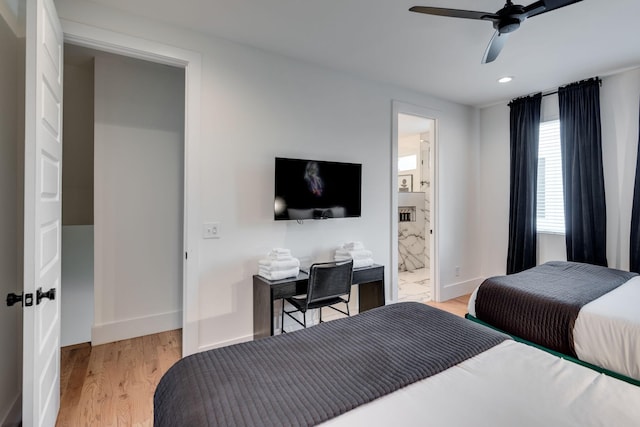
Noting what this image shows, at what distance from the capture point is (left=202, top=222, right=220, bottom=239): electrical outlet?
2555 millimetres

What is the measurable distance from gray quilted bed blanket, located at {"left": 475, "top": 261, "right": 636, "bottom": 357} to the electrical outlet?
7.19 feet

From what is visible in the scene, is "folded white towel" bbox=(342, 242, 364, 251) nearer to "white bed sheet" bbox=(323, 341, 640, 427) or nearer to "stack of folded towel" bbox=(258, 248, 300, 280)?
"stack of folded towel" bbox=(258, 248, 300, 280)

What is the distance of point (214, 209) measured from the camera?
8.52ft

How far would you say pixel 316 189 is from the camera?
9.73 feet

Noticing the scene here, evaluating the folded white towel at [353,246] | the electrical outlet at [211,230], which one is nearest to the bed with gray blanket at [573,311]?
the folded white towel at [353,246]

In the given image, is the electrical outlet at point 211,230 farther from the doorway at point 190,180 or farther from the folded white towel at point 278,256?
the folded white towel at point 278,256

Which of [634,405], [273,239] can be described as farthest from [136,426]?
→ [634,405]

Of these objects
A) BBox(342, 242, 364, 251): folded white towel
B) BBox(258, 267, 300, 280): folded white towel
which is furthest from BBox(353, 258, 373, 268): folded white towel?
BBox(258, 267, 300, 280): folded white towel

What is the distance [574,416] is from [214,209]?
238cm

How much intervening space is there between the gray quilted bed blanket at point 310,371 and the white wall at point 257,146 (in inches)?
52.7

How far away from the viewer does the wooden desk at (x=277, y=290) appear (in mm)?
2494

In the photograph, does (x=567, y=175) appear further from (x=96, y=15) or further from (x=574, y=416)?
(x=96, y=15)

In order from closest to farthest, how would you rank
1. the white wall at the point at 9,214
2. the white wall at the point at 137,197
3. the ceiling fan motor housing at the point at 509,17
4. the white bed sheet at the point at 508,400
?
the white bed sheet at the point at 508,400 < the white wall at the point at 9,214 < the ceiling fan motor housing at the point at 509,17 < the white wall at the point at 137,197

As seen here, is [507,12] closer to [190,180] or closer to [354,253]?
[354,253]
